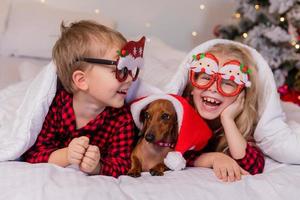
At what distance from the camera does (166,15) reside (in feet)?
10.2

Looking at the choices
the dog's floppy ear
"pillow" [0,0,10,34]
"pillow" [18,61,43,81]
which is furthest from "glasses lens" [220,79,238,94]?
"pillow" [0,0,10,34]

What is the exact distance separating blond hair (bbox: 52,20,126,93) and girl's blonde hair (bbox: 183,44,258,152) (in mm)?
349

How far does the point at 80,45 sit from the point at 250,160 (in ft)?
1.93

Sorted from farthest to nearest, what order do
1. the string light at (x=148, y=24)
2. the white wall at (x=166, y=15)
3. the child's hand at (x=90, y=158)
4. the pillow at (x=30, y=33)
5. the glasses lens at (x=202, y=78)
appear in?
the string light at (x=148, y=24) < the white wall at (x=166, y=15) < the pillow at (x=30, y=33) < the glasses lens at (x=202, y=78) < the child's hand at (x=90, y=158)

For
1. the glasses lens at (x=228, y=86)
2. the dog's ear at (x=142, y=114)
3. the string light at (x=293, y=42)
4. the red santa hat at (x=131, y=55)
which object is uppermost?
the string light at (x=293, y=42)

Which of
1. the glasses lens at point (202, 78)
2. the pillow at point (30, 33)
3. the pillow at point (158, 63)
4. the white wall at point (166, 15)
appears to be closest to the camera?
the glasses lens at point (202, 78)

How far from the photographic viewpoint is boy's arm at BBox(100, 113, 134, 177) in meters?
1.16

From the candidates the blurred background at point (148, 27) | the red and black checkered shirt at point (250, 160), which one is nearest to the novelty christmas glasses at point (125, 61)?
the red and black checkered shirt at point (250, 160)

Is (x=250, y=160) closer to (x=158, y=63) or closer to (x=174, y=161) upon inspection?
(x=174, y=161)

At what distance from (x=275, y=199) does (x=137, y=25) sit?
2.17 metres

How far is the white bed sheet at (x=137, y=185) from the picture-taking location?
94 centimetres

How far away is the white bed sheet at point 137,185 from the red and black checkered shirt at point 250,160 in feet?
0.19

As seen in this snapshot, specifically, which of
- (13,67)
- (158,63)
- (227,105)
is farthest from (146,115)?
(13,67)

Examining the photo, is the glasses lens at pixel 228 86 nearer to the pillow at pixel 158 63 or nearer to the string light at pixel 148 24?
the pillow at pixel 158 63
